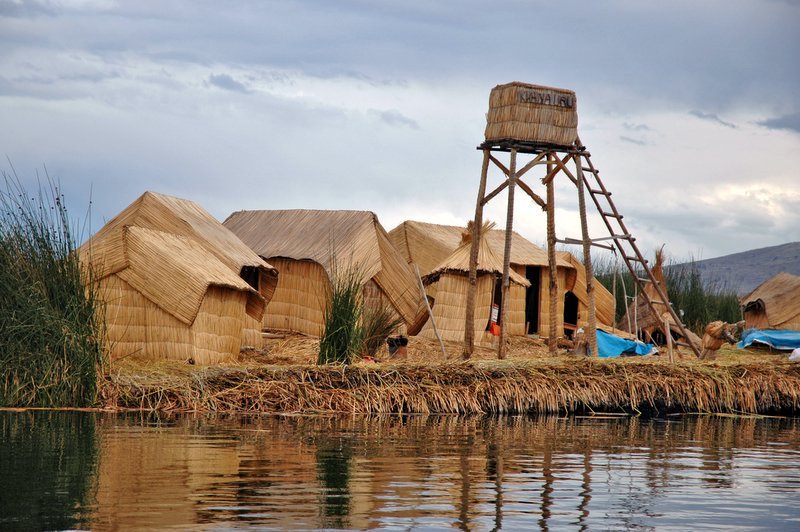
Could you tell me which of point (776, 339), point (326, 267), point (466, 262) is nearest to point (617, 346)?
point (466, 262)

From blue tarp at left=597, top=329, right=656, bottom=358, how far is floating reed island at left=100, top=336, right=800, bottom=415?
533 centimetres

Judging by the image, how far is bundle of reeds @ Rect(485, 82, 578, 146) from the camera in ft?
56.7

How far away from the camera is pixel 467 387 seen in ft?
45.3

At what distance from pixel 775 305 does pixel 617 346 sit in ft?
24.1

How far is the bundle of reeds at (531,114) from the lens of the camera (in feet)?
56.7

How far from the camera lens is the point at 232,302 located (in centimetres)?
1734

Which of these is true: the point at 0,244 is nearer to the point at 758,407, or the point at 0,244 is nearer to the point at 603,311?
the point at 758,407

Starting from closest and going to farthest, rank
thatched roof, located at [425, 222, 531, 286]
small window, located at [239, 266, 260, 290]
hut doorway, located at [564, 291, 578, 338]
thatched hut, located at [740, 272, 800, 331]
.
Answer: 1. small window, located at [239, 266, 260, 290]
2. thatched roof, located at [425, 222, 531, 286]
3. thatched hut, located at [740, 272, 800, 331]
4. hut doorway, located at [564, 291, 578, 338]

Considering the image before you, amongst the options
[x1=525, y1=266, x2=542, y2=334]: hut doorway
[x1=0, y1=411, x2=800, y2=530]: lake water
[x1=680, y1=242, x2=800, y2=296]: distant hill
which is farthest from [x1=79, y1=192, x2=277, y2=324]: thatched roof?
[x1=680, y1=242, x2=800, y2=296]: distant hill

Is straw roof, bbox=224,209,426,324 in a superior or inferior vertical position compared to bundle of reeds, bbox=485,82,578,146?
inferior

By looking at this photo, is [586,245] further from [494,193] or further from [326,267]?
[326,267]

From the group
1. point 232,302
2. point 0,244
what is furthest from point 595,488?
point 232,302

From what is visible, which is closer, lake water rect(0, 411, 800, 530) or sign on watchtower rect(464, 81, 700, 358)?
lake water rect(0, 411, 800, 530)

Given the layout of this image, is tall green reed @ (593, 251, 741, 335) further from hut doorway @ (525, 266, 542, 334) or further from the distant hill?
the distant hill
